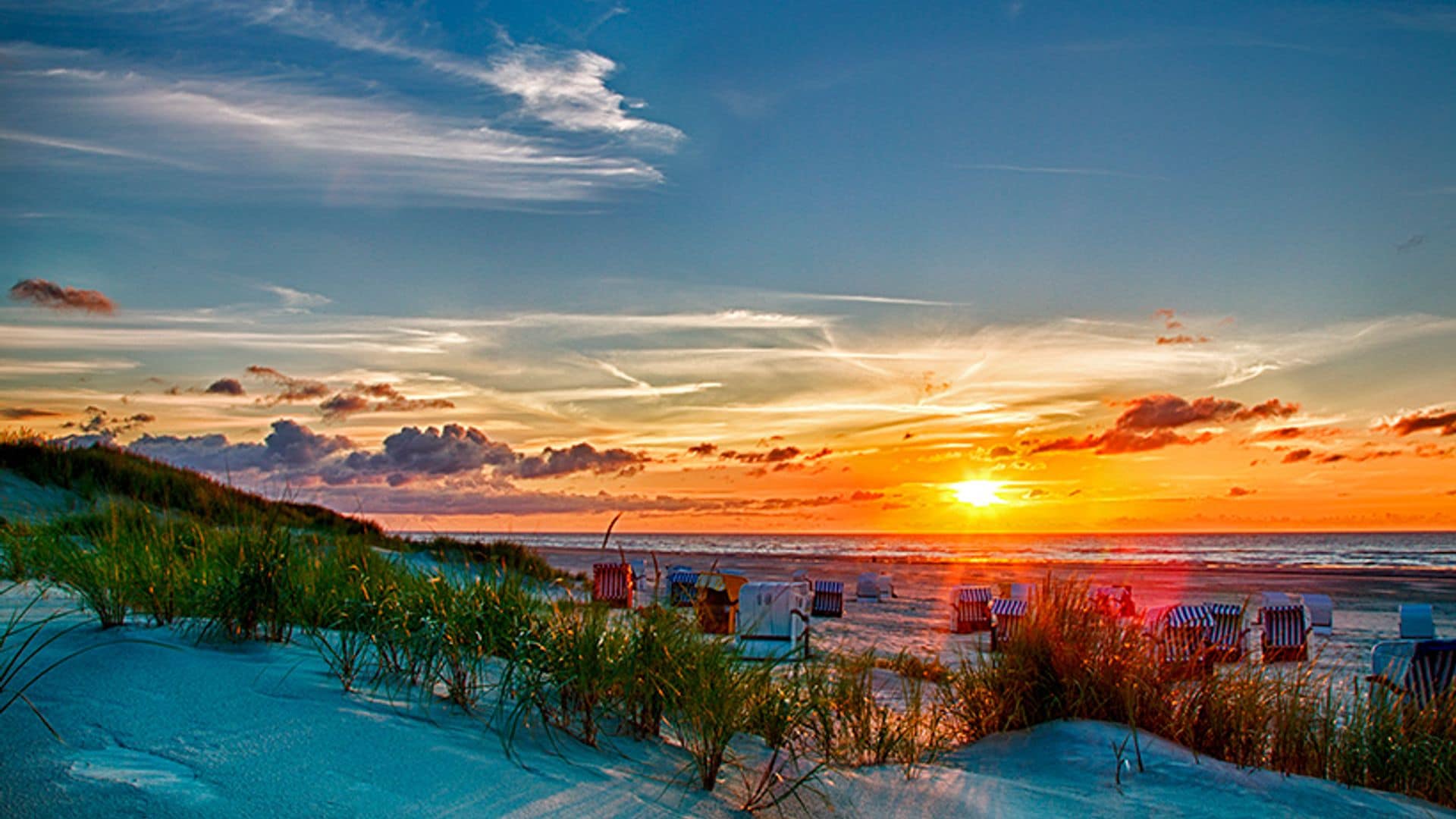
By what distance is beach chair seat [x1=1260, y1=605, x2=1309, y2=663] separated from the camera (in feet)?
52.6

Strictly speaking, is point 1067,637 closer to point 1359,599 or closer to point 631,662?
point 631,662

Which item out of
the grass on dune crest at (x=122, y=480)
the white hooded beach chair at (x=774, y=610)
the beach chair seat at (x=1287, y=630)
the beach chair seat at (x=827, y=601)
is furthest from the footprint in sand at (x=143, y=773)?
the beach chair seat at (x=827, y=601)

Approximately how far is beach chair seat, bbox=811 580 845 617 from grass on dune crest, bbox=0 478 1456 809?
15.8 m

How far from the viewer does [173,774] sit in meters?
3.03

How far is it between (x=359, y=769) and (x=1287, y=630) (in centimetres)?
1712

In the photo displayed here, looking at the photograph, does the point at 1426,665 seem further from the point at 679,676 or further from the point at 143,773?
the point at 143,773

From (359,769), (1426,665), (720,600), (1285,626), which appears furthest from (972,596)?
(359,769)

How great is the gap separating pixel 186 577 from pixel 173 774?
260 centimetres

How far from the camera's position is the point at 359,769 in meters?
3.35

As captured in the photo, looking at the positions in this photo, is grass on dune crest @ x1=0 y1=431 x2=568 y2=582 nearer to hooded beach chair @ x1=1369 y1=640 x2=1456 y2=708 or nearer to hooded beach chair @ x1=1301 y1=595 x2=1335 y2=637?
hooded beach chair @ x1=1369 y1=640 x2=1456 y2=708

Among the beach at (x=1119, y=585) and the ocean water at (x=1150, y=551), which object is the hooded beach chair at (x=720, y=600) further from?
the ocean water at (x=1150, y=551)

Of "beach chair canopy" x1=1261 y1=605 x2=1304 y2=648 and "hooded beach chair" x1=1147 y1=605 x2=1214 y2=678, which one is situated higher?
"hooded beach chair" x1=1147 y1=605 x2=1214 y2=678

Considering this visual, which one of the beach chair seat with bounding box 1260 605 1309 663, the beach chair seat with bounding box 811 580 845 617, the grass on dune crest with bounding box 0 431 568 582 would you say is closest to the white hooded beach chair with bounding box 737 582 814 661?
the grass on dune crest with bounding box 0 431 568 582

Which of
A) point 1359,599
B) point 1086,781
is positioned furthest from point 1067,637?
point 1359,599
